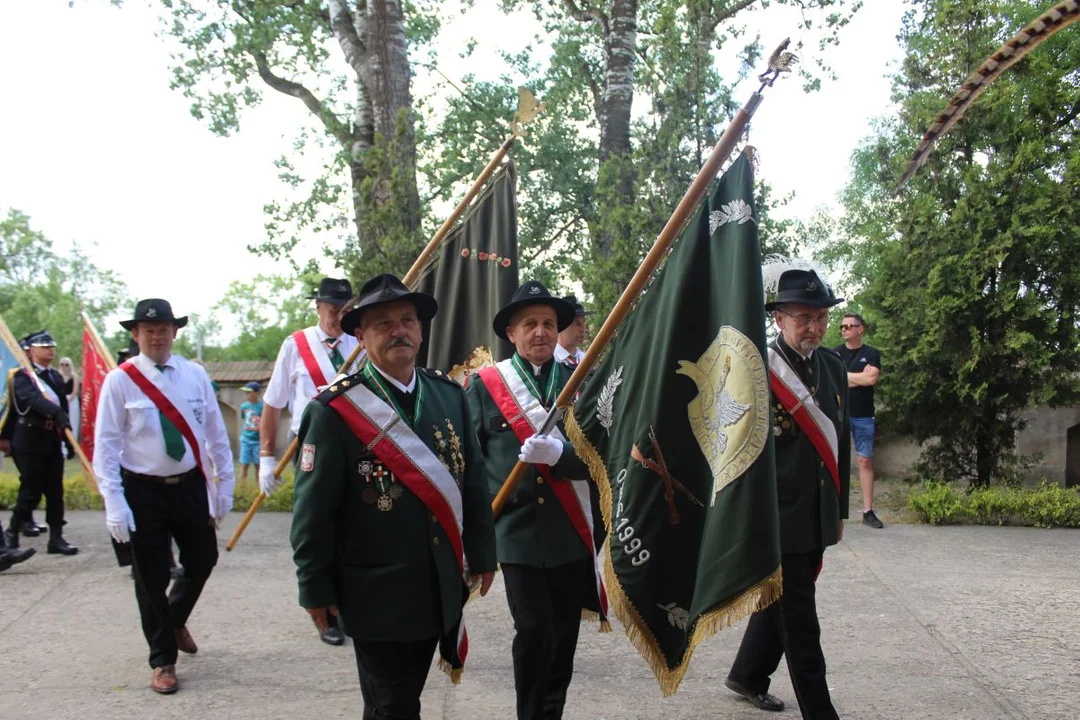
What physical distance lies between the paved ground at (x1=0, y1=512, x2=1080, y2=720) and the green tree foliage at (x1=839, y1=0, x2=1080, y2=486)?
2.71m

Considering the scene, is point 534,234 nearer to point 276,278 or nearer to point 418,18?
point 418,18

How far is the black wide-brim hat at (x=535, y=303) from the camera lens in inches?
182

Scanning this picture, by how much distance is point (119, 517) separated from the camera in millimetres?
5309

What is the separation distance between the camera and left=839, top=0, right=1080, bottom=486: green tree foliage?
10367mm

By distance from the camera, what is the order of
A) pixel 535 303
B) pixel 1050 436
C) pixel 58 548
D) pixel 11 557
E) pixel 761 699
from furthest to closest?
pixel 1050 436
pixel 58 548
pixel 11 557
pixel 761 699
pixel 535 303

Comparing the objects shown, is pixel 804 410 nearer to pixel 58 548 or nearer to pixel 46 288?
pixel 58 548

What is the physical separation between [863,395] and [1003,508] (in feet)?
5.66

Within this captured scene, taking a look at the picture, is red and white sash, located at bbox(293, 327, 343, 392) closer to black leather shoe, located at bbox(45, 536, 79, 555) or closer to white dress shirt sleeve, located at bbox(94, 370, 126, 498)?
white dress shirt sleeve, located at bbox(94, 370, 126, 498)

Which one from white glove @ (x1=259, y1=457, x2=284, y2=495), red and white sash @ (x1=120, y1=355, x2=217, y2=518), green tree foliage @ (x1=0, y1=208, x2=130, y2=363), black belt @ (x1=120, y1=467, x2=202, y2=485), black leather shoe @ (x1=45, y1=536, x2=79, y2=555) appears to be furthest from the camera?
green tree foliage @ (x1=0, y1=208, x2=130, y2=363)

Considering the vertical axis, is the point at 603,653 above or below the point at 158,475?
below

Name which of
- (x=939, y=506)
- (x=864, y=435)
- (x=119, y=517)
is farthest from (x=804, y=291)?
(x=939, y=506)

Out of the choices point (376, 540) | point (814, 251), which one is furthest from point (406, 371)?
point (814, 251)

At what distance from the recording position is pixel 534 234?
80.8 feet

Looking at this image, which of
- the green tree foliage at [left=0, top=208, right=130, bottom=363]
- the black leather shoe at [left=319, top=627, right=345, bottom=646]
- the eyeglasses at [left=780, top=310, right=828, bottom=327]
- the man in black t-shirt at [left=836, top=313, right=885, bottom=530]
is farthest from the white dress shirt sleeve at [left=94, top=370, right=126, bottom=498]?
the green tree foliage at [left=0, top=208, right=130, bottom=363]
